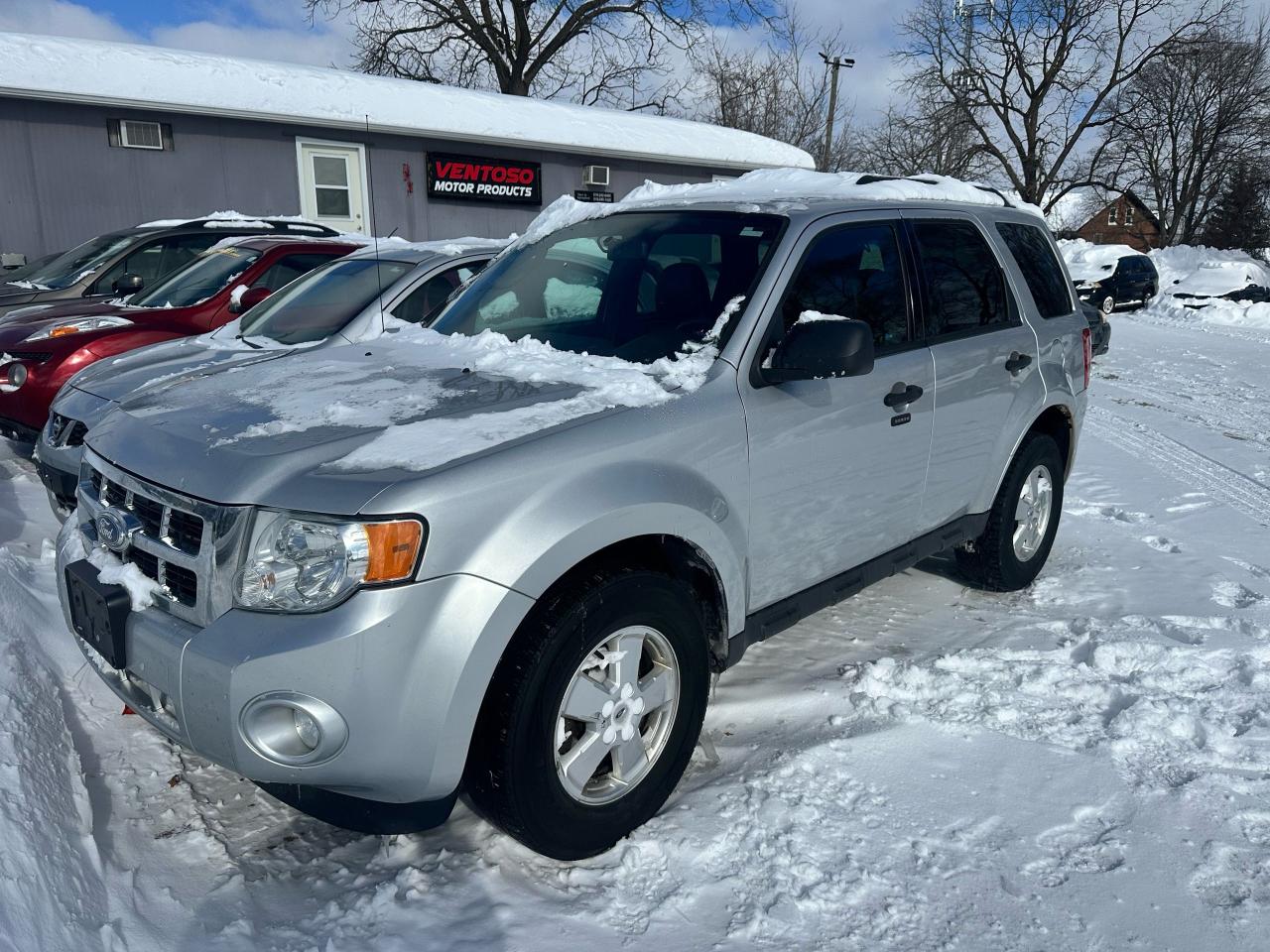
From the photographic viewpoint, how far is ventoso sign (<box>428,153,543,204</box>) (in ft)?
54.8

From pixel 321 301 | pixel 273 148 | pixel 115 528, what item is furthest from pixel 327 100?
pixel 115 528

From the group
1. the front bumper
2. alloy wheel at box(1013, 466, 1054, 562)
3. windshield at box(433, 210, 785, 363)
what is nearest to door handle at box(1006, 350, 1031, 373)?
alloy wheel at box(1013, 466, 1054, 562)

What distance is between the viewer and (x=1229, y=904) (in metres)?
2.59

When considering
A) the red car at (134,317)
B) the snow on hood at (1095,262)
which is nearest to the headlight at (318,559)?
the red car at (134,317)

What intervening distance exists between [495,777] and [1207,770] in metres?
2.36

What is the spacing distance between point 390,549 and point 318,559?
184 mm

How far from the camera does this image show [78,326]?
673cm

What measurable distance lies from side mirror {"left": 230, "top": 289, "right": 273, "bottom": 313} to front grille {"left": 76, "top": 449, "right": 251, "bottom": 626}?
4.62m

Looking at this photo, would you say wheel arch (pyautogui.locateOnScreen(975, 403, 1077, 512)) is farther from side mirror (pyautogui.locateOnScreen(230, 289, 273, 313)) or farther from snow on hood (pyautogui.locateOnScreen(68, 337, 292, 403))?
side mirror (pyautogui.locateOnScreen(230, 289, 273, 313))

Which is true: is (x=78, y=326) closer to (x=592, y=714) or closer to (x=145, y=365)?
(x=145, y=365)

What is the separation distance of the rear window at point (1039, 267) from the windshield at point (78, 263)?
8.28 m

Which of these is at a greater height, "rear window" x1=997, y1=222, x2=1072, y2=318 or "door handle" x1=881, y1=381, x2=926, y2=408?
"rear window" x1=997, y1=222, x2=1072, y2=318

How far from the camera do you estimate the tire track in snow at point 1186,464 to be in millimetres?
Result: 6352

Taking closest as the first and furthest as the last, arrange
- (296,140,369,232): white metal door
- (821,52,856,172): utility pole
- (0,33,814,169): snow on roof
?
(0,33,814,169): snow on roof
(296,140,369,232): white metal door
(821,52,856,172): utility pole
